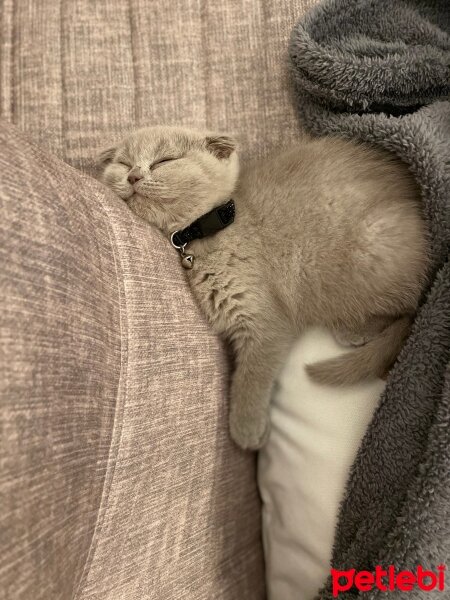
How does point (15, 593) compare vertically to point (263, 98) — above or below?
below

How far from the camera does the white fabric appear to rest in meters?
0.86

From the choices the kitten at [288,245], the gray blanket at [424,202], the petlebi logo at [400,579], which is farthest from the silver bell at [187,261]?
the petlebi logo at [400,579]

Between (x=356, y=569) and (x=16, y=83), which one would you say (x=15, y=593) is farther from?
(x=16, y=83)

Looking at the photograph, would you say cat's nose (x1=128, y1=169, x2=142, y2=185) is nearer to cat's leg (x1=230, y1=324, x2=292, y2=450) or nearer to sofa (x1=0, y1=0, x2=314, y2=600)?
sofa (x1=0, y1=0, x2=314, y2=600)

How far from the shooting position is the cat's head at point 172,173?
0.91 m

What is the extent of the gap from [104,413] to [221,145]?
1.86 ft

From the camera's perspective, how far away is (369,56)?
0.97 meters

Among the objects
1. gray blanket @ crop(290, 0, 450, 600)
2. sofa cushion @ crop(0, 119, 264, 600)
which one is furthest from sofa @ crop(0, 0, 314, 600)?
gray blanket @ crop(290, 0, 450, 600)

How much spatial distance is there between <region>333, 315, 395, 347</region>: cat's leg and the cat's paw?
8.2 inches

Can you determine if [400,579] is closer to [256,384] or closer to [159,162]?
[256,384]

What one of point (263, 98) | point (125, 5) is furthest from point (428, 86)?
point (125, 5)

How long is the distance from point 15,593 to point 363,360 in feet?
1.98

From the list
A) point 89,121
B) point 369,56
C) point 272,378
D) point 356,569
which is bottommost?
point 356,569

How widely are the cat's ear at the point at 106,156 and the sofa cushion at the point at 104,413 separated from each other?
212 mm
